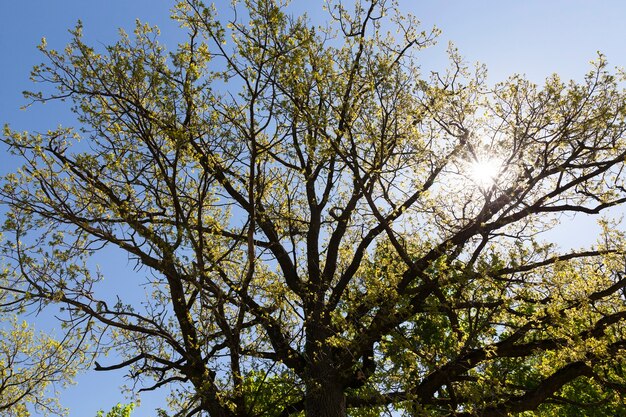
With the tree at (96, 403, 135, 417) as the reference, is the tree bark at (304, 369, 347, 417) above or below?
below

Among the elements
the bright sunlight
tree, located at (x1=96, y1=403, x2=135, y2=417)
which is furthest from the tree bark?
tree, located at (x1=96, y1=403, x2=135, y2=417)

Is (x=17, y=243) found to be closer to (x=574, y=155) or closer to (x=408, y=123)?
(x=408, y=123)

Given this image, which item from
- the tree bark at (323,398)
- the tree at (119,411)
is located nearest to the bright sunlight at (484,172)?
the tree bark at (323,398)

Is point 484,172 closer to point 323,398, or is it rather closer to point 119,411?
point 323,398

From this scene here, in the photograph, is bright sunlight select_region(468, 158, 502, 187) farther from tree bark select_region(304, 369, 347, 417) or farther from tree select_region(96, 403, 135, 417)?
tree select_region(96, 403, 135, 417)

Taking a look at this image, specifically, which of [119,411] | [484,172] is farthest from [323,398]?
[119,411]

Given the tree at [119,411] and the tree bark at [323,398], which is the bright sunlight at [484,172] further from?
the tree at [119,411]

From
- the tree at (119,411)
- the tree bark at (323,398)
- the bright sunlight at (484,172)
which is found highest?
the tree at (119,411)

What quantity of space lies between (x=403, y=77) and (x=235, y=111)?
123 inches

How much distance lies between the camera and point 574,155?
9.19m

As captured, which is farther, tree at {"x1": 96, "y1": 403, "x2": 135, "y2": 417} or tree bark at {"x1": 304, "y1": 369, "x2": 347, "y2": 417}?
tree at {"x1": 96, "y1": 403, "x2": 135, "y2": 417}

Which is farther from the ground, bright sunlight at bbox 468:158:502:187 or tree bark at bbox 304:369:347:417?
bright sunlight at bbox 468:158:502:187

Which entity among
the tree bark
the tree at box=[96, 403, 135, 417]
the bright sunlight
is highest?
the tree at box=[96, 403, 135, 417]

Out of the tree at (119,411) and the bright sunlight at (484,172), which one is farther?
the tree at (119,411)
